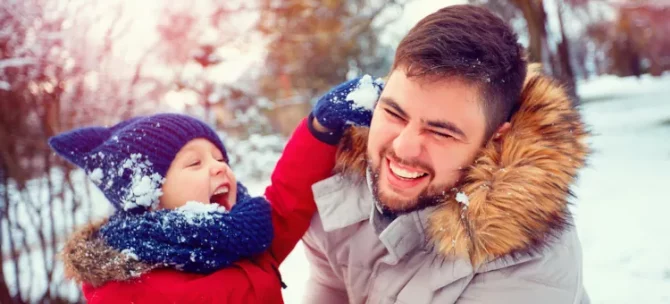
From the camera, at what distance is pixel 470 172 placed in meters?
1.55

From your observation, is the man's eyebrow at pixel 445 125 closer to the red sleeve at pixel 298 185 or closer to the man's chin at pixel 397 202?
the man's chin at pixel 397 202

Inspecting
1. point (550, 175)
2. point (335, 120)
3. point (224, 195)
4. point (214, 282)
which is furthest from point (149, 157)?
point (550, 175)

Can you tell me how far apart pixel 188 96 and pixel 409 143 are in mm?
5243

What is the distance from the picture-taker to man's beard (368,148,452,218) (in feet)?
5.30

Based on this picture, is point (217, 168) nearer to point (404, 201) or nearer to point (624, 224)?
point (404, 201)

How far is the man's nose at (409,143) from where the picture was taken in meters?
1.56

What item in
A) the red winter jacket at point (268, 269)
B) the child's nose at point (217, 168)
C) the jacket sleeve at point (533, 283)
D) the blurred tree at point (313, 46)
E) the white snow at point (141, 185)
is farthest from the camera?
the blurred tree at point (313, 46)

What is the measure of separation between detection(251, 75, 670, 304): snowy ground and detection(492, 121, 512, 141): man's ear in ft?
0.85

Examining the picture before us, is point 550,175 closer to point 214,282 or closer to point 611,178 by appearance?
point 214,282

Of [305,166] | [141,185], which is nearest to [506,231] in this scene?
[305,166]

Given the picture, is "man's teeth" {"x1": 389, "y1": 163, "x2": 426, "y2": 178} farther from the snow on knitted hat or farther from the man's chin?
the snow on knitted hat

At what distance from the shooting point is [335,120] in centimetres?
190

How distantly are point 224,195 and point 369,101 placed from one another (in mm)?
705

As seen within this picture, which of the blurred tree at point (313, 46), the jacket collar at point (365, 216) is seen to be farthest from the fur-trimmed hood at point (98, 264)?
the blurred tree at point (313, 46)
